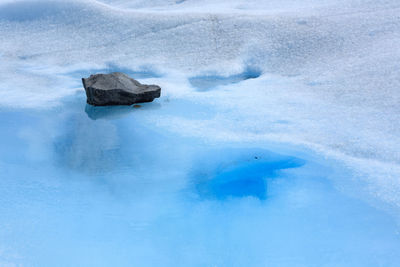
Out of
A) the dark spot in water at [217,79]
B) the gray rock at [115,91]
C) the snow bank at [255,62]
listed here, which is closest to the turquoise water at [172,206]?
the snow bank at [255,62]

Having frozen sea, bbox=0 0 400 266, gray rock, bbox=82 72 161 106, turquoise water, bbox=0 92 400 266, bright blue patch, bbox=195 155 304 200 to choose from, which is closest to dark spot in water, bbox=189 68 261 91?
frozen sea, bbox=0 0 400 266

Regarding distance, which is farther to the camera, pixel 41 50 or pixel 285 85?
pixel 41 50

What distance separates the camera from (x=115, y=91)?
3693mm

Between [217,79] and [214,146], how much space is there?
5.66 feet

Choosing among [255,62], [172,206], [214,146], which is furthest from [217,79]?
[172,206]

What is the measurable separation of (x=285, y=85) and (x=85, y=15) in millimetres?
3837

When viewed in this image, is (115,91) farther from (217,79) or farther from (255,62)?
(255,62)

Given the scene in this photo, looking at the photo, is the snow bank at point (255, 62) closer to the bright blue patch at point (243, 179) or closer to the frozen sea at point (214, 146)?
the frozen sea at point (214, 146)

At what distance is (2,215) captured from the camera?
2.25m

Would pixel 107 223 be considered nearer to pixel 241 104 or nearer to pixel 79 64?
pixel 241 104

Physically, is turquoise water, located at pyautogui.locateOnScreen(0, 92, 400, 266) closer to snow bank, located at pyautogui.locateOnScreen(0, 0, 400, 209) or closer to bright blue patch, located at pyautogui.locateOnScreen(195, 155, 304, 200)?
bright blue patch, located at pyautogui.locateOnScreen(195, 155, 304, 200)

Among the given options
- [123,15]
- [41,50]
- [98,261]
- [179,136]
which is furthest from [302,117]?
[41,50]

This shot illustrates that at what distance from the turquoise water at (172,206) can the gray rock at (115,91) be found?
1.73ft

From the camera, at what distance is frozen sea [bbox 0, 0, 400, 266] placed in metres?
2.07
